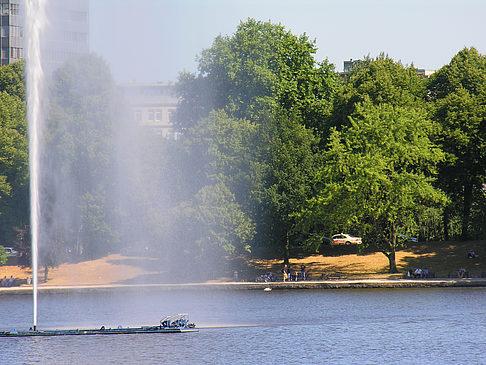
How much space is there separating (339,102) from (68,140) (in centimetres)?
2632

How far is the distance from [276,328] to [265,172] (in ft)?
109

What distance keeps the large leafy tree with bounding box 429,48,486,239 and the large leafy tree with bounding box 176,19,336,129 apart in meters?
14.4

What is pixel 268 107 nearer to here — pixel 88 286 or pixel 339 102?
pixel 339 102

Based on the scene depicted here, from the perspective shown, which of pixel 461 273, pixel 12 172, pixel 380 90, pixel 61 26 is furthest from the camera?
pixel 12 172

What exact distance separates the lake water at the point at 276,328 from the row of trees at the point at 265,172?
11.9 meters

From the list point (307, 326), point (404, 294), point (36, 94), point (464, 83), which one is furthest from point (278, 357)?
point (464, 83)

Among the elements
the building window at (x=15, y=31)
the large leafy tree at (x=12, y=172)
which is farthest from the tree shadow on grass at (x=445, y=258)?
the building window at (x=15, y=31)

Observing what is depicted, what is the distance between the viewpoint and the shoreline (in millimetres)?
63781

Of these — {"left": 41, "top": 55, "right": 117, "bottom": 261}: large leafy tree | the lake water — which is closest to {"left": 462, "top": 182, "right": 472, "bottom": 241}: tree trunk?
the lake water

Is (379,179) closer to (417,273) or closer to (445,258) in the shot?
(417,273)

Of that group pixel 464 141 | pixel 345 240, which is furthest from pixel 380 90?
pixel 345 240

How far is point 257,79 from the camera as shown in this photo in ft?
293

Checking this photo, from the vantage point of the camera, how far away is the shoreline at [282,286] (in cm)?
6378

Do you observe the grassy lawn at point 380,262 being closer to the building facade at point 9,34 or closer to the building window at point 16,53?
the building window at point 16,53
